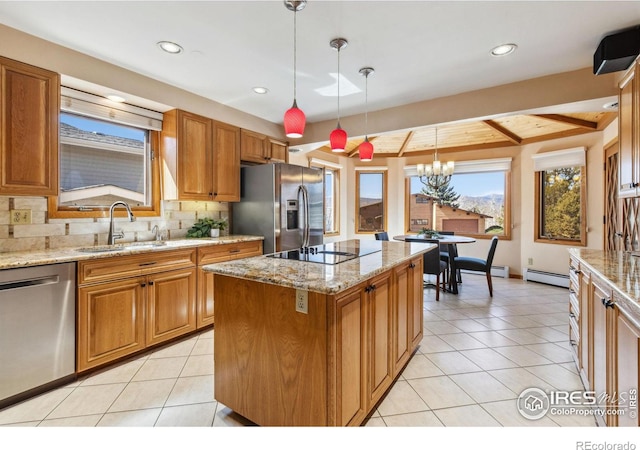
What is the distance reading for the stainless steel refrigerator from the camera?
368cm

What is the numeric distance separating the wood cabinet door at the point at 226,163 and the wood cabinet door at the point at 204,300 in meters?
0.97

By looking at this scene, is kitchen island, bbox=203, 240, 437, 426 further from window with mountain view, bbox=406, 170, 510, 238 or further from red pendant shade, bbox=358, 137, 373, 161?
window with mountain view, bbox=406, 170, 510, 238

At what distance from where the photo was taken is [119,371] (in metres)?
2.38

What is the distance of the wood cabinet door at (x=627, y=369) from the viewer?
3.82ft

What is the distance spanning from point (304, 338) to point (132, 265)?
1.80 metres

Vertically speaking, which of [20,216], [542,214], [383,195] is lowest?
[20,216]

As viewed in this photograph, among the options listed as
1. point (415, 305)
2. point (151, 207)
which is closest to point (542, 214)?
point (415, 305)

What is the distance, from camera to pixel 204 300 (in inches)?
123

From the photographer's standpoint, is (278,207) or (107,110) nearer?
(107,110)

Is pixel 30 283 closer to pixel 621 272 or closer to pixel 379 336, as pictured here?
pixel 379 336

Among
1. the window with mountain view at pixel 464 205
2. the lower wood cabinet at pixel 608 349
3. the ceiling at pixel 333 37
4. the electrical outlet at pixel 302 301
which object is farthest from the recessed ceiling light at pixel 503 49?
the window with mountain view at pixel 464 205

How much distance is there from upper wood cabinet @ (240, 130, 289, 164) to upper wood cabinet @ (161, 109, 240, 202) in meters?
0.13

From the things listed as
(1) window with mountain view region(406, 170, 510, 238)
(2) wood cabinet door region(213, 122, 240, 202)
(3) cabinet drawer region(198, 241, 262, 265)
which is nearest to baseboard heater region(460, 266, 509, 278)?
(1) window with mountain view region(406, 170, 510, 238)

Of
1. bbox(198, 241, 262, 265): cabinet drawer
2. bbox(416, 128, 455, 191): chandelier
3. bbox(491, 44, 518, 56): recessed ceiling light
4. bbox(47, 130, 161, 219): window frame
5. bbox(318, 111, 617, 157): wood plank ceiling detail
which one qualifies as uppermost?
bbox(318, 111, 617, 157): wood plank ceiling detail
